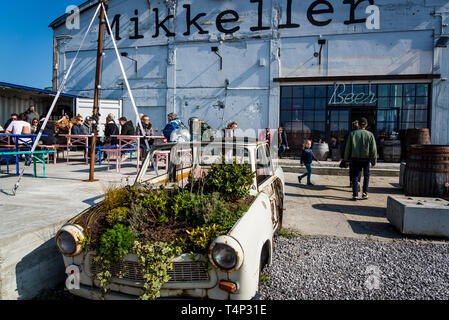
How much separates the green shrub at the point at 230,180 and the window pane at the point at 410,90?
1272 cm

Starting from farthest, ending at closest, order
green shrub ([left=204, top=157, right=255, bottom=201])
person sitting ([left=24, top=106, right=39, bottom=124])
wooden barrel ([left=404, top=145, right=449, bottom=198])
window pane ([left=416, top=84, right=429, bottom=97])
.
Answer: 1. window pane ([left=416, top=84, right=429, bottom=97])
2. person sitting ([left=24, top=106, right=39, bottom=124])
3. wooden barrel ([left=404, top=145, right=449, bottom=198])
4. green shrub ([left=204, top=157, right=255, bottom=201])

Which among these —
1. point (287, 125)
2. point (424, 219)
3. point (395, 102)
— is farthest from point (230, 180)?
point (395, 102)

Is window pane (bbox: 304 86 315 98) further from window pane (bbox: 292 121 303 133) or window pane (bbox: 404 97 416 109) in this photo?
window pane (bbox: 404 97 416 109)

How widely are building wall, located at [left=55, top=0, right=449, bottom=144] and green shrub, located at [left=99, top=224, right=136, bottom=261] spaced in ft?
40.2

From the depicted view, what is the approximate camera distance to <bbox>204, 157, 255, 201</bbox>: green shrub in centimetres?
317

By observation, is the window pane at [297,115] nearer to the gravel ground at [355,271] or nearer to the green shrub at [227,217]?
the gravel ground at [355,271]

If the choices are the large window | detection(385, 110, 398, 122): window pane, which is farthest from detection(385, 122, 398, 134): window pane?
detection(385, 110, 398, 122): window pane

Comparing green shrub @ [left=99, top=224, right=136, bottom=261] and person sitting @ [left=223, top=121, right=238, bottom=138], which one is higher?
person sitting @ [left=223, top=121, right=238, bottom=138]

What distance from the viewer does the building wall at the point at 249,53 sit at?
1272cm

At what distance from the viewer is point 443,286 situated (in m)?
2.93
